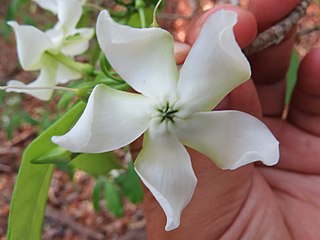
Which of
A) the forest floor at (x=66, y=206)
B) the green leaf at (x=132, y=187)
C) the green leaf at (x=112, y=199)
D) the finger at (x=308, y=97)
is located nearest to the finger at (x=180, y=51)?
the finger at (x=308, y=97)

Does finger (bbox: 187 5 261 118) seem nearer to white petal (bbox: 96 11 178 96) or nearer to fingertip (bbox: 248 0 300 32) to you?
fingertip (bbox: 248 0 300 32)

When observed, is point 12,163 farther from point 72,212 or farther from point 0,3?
point 0,3

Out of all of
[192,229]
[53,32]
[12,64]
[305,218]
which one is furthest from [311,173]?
[12,64]

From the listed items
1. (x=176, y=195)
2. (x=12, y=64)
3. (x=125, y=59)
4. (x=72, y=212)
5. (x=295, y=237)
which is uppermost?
(x=125, y=59)

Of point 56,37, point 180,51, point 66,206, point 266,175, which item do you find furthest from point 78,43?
point 66,206

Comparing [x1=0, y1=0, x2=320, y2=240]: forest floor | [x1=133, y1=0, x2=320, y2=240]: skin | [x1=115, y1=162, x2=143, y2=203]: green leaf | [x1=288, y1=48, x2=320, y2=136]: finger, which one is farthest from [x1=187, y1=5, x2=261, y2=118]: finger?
[x1=0, y1=0, x2=320, y2=240]: forest floor

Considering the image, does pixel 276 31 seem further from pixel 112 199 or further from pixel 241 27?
pixel 112 199

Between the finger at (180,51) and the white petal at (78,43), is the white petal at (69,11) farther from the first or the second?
the finger at (180,51)
